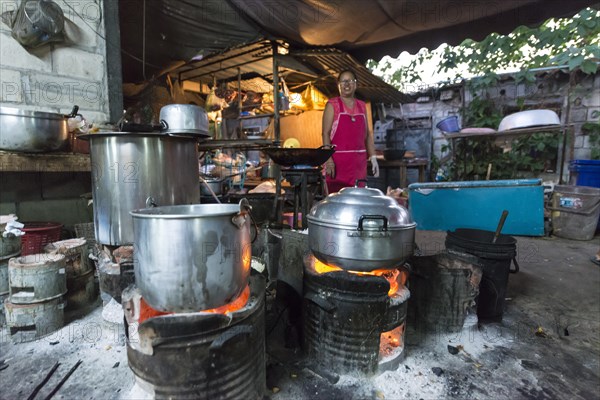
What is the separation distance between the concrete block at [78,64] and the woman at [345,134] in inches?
104

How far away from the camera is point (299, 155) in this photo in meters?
2.86

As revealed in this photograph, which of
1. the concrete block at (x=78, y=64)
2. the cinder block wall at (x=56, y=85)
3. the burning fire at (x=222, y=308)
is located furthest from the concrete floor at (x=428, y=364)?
the concrete block at (x=78, y=64)

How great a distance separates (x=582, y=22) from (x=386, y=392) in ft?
31.8

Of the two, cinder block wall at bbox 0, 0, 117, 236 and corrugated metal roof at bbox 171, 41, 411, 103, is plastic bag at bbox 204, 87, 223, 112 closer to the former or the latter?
corrugated metal roof at bbox 171, 41, 411, 103

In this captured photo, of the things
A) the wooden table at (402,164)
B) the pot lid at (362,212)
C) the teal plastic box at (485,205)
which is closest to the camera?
the pot lid at (362,212)

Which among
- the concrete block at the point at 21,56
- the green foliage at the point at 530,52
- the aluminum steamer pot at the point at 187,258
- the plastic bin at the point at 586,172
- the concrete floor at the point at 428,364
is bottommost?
the concrete floor at the point at 428,364

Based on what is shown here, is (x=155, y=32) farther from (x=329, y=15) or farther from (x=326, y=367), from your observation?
(x=326, y=367)

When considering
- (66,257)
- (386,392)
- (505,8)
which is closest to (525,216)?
(505,8)

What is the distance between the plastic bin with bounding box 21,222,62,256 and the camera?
2846mm

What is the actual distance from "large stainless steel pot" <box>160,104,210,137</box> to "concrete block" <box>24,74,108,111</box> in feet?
5.49

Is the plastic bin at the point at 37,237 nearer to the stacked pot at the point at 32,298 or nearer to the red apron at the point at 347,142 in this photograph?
the stacked pot at the point at 32,298

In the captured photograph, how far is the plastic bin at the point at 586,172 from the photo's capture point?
21.8ft

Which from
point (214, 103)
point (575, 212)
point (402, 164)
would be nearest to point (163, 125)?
point (214, 103)

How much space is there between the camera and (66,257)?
8.83 ft
